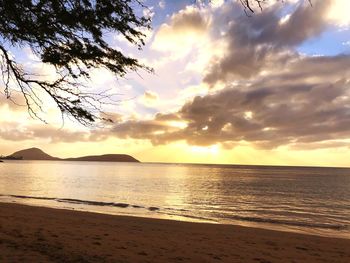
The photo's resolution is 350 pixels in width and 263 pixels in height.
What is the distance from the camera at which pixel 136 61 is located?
621 cm

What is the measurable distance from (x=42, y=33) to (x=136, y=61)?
1.60 meters

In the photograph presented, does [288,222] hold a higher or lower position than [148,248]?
lower

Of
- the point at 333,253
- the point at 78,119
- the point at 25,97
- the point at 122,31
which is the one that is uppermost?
the point at 122,31

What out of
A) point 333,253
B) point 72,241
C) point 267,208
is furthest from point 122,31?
point 267,208

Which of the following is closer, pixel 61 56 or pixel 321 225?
pixel 61 56

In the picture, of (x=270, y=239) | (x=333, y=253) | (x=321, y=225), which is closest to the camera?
(x=333, y=253)

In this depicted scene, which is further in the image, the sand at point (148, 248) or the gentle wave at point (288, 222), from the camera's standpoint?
the gentle wave at point (288, 222)

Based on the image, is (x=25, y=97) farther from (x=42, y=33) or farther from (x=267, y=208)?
(x=267, y=208)

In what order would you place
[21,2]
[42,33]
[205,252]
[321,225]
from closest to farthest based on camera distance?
[21,2] → [42,33] → [205,252] → [321,225]

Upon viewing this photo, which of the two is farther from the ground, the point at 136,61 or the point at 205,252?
the point at 136,61

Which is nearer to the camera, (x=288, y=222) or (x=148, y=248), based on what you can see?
(x=148, y=248)

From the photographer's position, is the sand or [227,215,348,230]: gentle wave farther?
[227,215,348,230]: gentle wave

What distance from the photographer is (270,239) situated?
678 inches

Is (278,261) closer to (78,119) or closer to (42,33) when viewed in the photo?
(78,119)
